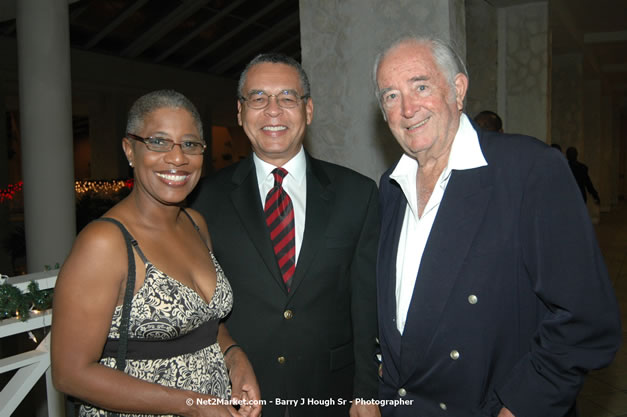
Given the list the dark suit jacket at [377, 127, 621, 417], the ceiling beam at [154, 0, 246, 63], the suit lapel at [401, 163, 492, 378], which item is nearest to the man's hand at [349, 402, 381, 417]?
the dark suit jacket at [377, 127, 621, 417]

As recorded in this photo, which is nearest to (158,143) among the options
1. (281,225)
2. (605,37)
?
(281,225)

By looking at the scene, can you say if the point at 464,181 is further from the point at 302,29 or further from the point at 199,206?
the point at 302,29

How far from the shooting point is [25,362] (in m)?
2.30

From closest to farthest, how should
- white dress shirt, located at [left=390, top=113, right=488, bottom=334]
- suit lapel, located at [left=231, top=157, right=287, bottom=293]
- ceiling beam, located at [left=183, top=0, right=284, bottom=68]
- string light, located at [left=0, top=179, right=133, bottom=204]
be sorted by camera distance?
white dress shirt, located at [left=390, top=113, right=488, bottom=334]
suit lapel, located at [left=231, top=157, right=287, bottom=293]
string light, located at [left=0, top=179, right=133, bottom=204]
ceiling beam, located at [left=183, top=0, right=284, bottom=68]

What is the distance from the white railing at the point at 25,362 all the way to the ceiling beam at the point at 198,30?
11809mm

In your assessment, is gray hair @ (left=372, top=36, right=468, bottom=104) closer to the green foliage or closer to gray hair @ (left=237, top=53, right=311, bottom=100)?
gray hair @ (left=237, top=53, right=311, bottom=100)

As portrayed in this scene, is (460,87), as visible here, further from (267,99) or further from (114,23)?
(114,23)

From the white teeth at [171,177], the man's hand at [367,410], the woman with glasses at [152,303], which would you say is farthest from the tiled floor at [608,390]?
the white teeth at [171,177]

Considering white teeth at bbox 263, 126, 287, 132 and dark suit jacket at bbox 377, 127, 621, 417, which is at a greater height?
white teeth at bbox 263, 126, 287, 132

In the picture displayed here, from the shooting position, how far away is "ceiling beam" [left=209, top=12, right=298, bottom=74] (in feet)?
49.4

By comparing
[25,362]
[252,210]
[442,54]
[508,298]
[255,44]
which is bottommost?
[25,362]

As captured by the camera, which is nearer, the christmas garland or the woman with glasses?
the woman with glasses

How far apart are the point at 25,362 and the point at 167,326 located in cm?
111

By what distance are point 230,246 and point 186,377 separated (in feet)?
1.77
